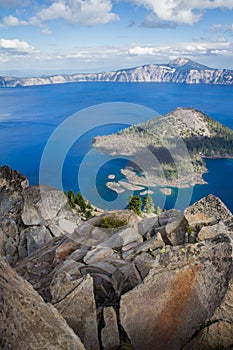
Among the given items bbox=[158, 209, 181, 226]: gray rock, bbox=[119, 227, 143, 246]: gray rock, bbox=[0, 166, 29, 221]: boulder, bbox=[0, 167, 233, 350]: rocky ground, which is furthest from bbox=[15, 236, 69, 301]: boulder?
bbox=[0, 166, 29, 221]: boulder

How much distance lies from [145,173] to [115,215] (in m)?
153

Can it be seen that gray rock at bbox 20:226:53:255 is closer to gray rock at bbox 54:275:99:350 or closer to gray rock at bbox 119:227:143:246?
gray rock at bbox 119:227:143:246

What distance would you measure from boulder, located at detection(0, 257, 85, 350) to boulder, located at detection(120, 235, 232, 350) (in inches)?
102

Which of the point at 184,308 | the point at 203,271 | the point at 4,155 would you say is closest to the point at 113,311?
the point at 184,308

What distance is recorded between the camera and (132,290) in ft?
36.6

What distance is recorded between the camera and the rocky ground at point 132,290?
8.89m

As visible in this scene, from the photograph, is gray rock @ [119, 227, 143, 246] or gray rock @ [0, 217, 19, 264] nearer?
gray rock @ [119, 227, 143, 246]

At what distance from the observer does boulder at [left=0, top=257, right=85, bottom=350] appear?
7.84 m

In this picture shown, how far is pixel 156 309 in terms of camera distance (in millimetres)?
10930

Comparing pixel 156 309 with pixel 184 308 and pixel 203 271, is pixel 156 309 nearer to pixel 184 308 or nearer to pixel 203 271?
pixel 184 308

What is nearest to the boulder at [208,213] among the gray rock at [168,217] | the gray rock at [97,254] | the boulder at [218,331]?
the gray rock at [168,217]

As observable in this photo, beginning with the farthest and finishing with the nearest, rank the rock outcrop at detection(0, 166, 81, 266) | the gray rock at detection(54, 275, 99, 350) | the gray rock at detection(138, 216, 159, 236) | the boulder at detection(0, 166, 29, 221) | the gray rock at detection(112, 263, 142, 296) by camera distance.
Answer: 1. the boulder at detection(0, 166, 29, 221)
2. the rock outcrop at detection(0, 166, 81, 266)
3. the gray rock at detection(138, 216, 159, 236)
4. the gray rock at detection(112, 263, 142, 296)
5. the gray rock at detection(54, 275, 99, 350)

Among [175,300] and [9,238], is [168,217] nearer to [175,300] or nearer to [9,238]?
[175,300]

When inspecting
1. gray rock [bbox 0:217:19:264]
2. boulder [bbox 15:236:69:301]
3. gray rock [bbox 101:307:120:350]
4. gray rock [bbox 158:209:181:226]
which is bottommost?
gray rock [bbox 0:217:19:264]
